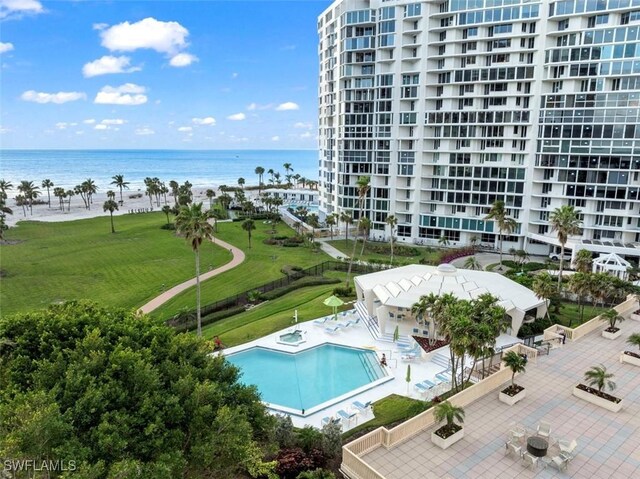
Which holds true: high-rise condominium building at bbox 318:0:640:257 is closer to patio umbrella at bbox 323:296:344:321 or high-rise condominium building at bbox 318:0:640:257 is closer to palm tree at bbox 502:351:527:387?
patio umbrella at bbox 323:296:344:321

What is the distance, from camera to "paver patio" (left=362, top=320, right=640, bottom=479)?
17.8m

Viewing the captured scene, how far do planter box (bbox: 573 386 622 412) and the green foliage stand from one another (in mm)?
17058

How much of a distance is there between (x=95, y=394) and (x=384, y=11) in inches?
2870

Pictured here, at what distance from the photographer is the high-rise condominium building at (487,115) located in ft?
192

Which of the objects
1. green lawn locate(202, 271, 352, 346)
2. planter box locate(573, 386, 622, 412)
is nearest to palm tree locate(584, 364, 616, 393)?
planter box locate(573, 386, 622, 412)

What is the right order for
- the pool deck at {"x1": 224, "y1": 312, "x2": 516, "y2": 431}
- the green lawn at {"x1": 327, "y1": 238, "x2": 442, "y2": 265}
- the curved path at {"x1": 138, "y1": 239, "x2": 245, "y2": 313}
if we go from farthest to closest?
the green lawn at {"x1": 327, "y1": 238, "x2": 442, "y2": 265} → the curved path at {"x1": 138, "y1": 239, "x2": 245, "y2": 313} → the pool deck at {"x1": 224, "y1": 312, "x2": 516, "y2": 431}

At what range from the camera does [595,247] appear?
192 feet

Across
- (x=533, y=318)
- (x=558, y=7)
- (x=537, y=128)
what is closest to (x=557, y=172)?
(x=537, y=128)

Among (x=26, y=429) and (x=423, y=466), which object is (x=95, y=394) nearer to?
(x=26, y=429)

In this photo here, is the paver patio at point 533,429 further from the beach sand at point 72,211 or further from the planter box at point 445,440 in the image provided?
the beach sand at point 72,211

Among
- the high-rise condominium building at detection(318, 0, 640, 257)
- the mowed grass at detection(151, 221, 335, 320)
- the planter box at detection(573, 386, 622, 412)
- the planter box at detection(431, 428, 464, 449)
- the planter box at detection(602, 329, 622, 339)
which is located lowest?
the mowed grass at detection(151, 221, 335, 320)

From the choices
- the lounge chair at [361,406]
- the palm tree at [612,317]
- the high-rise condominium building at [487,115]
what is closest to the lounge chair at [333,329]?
the lounge chair at [361,406]

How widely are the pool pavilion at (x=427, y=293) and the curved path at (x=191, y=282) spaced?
20203 millimetres

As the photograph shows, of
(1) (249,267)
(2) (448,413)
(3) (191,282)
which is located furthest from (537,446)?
(1) (249,267)
